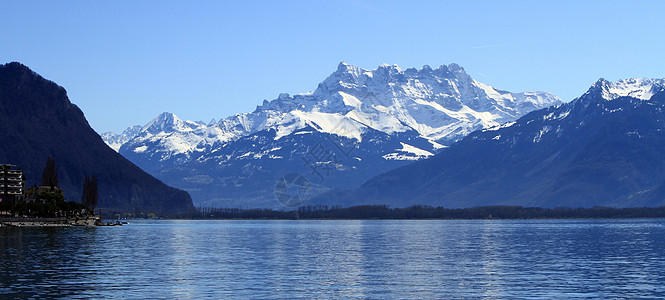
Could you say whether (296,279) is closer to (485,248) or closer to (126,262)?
(126,262)

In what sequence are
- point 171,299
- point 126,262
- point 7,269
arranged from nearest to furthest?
point 171,299 → point 7,269 → point 126,262

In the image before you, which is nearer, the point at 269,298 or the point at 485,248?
the point at 269,298

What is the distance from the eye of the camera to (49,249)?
15862 centimetres

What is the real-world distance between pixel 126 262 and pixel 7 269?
21.8m

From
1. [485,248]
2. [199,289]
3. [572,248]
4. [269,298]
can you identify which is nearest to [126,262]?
[199,289]

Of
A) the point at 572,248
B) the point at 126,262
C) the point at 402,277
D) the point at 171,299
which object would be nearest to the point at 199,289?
the point at 171,299

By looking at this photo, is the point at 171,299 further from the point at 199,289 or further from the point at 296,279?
the point at 296,279

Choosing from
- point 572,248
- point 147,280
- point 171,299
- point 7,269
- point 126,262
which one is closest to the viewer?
point 171,299

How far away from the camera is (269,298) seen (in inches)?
3484

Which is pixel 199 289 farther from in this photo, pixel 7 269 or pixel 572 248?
pixel 572 248

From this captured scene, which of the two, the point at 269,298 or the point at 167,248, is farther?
the point at 167,248

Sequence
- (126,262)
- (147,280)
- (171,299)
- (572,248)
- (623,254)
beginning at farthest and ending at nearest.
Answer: (572,248) < (623,254) < (126,262) < (147,280) < (171,299)

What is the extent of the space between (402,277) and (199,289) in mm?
25663

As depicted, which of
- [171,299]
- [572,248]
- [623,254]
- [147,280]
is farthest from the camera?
[572,248]
